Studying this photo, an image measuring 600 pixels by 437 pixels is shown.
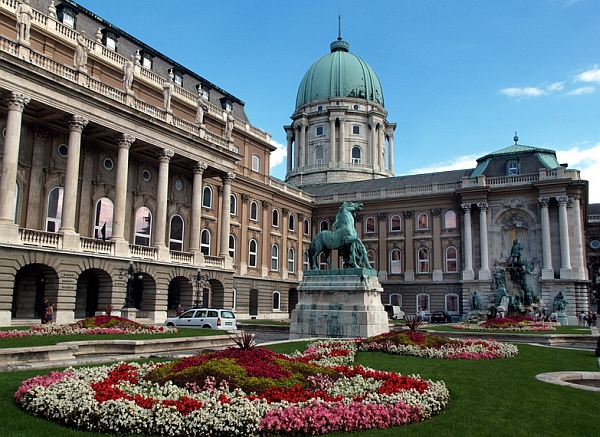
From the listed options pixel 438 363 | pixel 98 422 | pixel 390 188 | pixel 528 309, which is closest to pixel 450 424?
pixel 98 422

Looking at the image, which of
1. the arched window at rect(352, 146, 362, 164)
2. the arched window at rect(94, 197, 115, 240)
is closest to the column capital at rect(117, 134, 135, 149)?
the arched window at rect(94, 197, 115, 240)

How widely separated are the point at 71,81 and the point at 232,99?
2517 cm

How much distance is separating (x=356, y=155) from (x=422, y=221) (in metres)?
25.0

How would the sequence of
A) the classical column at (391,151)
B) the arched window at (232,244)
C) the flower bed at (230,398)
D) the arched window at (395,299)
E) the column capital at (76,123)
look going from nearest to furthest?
the flower bed at (230,398)
the column capital at (76,123)
the arched window at (232,244)
the arched window at (395,299)
the classical column at (391,151)

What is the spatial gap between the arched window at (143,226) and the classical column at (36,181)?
26.5 ft

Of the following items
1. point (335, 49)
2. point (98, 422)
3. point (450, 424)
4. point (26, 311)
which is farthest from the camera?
point (335, 49)

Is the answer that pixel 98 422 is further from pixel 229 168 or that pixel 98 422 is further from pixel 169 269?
pixel 229 168

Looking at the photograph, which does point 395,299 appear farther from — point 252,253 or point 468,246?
point 252,253

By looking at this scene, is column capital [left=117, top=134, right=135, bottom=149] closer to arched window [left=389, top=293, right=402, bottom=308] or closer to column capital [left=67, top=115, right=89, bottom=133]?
column capital [left=67, top=115, right=89, bottom=133]

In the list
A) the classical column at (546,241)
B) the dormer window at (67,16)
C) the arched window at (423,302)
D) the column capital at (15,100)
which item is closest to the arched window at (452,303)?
the arched window at (423,302)

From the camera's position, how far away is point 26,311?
3253 cm

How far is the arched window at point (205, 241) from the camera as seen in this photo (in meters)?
48.3

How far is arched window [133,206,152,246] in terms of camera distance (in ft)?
134

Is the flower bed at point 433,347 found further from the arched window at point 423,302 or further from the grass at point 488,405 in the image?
the arched window at point 423,302
